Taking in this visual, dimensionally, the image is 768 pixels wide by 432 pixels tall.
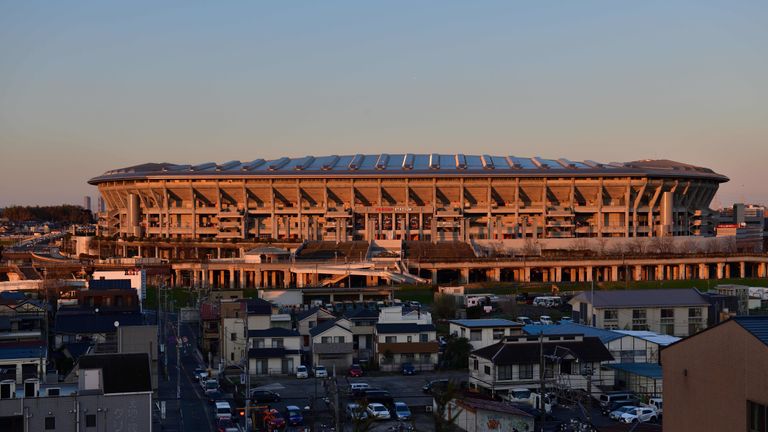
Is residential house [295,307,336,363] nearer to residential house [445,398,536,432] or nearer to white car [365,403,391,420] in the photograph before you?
white car [365,403,391,420]

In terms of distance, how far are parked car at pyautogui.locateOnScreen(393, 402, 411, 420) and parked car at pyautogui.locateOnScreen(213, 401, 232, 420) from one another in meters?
3.22

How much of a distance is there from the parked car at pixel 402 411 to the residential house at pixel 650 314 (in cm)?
1210

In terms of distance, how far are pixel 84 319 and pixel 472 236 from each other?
38.9m

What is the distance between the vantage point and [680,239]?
195ft

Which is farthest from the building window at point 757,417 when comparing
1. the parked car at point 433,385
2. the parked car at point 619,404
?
the parked car at point 433,385

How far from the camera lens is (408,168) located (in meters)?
61.8

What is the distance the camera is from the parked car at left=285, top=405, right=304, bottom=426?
710 inches

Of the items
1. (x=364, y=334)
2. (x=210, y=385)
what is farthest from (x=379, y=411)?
(x=364, y=334)

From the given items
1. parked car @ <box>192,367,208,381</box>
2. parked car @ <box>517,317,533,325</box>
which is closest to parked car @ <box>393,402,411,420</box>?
parked car @ <box>192,367,208,381</box>

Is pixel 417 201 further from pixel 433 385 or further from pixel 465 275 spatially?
pixel 433 385

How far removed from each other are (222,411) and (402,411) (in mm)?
3491

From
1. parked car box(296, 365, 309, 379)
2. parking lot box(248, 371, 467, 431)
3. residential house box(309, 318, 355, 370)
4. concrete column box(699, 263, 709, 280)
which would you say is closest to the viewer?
parking lot box(248, 371, 467, 431)

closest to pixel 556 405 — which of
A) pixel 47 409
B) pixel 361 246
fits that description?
pixel 47 409

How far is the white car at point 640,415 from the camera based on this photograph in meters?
17.9
